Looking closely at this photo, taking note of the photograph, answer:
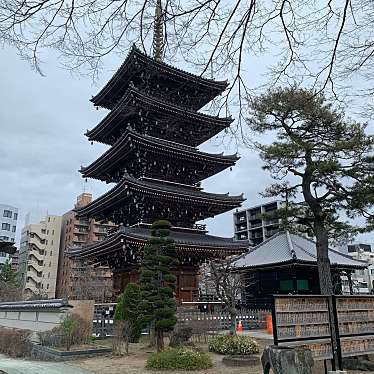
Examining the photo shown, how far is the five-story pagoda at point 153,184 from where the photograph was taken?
69.6ft

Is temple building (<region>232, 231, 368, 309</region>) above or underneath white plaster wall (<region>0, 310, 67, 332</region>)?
above

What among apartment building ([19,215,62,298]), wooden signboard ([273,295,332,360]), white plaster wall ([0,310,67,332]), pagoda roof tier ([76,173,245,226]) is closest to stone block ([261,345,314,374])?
wooden signboard ([273,295,332,360])

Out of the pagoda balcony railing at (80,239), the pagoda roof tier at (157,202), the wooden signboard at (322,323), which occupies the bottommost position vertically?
the wooden signboard at (322,323)

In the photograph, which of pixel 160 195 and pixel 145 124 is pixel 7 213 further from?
pixel 160 195

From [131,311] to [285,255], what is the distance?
13114 millimetres

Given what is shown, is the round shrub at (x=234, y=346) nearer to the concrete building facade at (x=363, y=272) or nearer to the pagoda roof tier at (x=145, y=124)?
the pagoda roof tier at (x=145, y=124)

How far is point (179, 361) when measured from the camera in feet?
33.5

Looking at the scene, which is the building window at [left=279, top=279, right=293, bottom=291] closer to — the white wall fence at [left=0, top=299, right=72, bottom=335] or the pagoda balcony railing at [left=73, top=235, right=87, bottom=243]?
the white wall fence at [left=0, top=299, right=72, bottom=335]

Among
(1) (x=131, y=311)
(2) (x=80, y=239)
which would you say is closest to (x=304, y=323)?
(1) (x=131, y=311)

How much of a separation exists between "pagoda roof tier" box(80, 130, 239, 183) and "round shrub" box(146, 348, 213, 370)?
13051mm

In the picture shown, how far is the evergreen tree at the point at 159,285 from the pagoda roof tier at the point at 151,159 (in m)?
9.04

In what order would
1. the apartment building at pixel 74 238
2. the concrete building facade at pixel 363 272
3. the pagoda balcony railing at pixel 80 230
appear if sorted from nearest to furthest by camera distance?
the apartment building at pixel 74 238, the concrete building facade at pixel 363 272, the pagoda balcony railing at pixel 80 230

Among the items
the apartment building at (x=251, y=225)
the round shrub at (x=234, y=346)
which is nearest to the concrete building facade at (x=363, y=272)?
the apartment building at (x=251, y=225)

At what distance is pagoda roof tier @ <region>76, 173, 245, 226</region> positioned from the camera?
21266 millimetres
